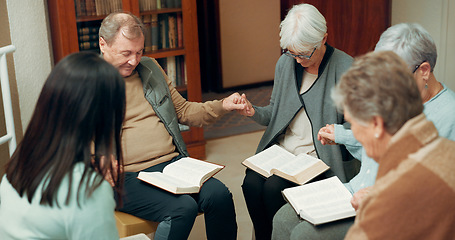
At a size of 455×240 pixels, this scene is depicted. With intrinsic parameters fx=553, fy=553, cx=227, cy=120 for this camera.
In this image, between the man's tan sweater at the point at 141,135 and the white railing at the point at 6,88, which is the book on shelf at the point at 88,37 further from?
the man's tan sweater at the point at 141,135

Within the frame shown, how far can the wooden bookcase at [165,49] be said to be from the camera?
341 centimetres

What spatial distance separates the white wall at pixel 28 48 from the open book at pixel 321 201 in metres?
1.75

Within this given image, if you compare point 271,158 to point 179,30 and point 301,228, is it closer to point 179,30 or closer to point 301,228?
point 301,228

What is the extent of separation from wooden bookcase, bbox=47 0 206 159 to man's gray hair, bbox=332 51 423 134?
8.04 feet

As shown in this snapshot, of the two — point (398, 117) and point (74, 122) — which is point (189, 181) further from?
point (398, 117)

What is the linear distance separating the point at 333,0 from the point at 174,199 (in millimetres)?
2106

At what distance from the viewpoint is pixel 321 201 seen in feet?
6.77

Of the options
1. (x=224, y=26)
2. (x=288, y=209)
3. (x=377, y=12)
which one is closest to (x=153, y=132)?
(x=288, y=209)

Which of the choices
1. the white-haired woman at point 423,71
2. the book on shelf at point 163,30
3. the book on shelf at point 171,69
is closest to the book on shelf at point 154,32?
the book on shelf at point 163,30

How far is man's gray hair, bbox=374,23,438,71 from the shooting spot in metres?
1.92

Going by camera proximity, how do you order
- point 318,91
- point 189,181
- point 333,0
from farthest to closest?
1. point 333,0
2. point 318,91
3. point 189,181

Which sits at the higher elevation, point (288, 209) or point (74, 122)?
point (74, 122)

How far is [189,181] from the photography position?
7.68ft

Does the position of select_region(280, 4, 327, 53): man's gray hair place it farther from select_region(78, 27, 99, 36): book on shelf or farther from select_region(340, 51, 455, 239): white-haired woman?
select_region(78, 27, 99, 36): book on shelf
